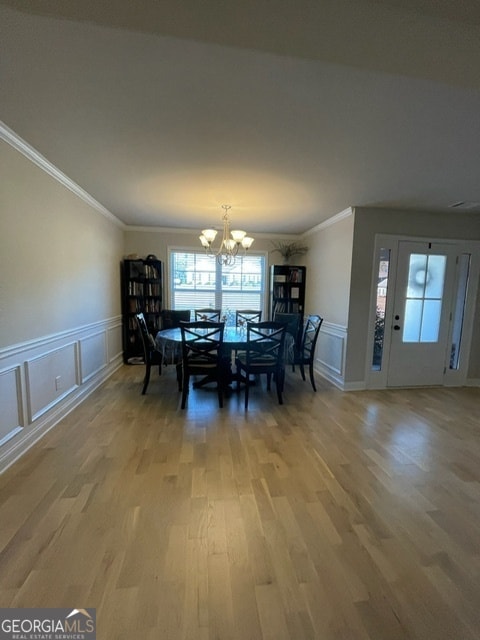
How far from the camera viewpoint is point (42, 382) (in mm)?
2516

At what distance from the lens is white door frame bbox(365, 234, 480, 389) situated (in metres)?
3.78

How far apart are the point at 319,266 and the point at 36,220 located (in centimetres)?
395

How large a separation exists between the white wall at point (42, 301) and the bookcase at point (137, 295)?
1.04 m

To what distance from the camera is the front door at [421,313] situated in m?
3.85

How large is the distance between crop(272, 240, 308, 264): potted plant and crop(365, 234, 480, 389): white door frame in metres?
1.77

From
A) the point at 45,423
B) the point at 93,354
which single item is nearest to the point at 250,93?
the point at 45,423

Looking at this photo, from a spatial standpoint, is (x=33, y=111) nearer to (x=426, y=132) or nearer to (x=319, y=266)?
(x=426, y=132)

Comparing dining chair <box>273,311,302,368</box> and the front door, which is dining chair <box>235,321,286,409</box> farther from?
the front door

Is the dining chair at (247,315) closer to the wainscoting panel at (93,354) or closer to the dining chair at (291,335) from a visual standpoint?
the dining chair at (291,335)

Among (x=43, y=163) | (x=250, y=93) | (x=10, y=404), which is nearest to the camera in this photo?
(x=250, y=93)

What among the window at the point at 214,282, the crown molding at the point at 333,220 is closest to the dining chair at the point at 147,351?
the window at the point at 214,282

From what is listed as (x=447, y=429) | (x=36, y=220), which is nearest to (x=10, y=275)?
(x=36, y=220)

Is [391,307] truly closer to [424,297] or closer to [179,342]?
[424,297]

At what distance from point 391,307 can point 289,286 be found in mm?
1937
